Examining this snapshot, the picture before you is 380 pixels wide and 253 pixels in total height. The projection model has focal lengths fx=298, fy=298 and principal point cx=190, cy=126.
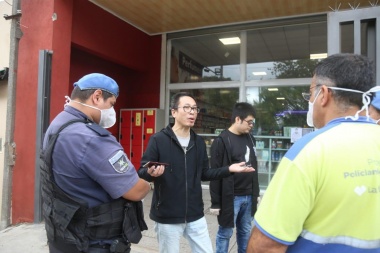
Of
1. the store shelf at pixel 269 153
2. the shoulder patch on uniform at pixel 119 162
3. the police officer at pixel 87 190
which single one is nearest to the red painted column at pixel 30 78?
the police officer at pixel 87 190

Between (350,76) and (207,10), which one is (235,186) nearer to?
(350,76)

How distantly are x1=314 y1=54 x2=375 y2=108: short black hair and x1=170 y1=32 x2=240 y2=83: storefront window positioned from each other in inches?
262

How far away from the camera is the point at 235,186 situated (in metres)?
3.45

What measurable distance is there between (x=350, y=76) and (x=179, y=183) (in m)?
1.79

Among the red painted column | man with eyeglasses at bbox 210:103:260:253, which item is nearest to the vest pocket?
man with eyeglasses at bbox 210:103:260:253

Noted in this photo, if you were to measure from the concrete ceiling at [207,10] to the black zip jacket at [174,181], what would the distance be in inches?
181

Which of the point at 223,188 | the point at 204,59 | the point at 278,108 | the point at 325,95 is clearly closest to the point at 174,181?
the point at 223,188

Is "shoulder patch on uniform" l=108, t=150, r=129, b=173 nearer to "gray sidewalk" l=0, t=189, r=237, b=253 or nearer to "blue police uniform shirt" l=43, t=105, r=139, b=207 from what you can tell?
"blue police uniform shirt" l=43, t=105, r=139, b=207

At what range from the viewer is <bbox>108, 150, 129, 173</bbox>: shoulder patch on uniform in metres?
1.78

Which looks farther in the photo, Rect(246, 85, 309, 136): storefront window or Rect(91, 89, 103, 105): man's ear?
Rect(246, 85, 309, 136): storefront window

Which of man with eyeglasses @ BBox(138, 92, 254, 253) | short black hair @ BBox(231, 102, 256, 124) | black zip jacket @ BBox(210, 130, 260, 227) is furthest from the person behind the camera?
short black hair @ BBox(231, 102, 256, 124)

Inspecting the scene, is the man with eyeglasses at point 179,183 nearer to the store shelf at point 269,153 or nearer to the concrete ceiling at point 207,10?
the concrete ceiling at point 207,10

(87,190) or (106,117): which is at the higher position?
(106,117)

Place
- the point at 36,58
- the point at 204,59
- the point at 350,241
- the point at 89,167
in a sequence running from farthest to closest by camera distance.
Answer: the point at 204,59 → the point at 36,58 → the point at 89,167 → the point at 350,241
